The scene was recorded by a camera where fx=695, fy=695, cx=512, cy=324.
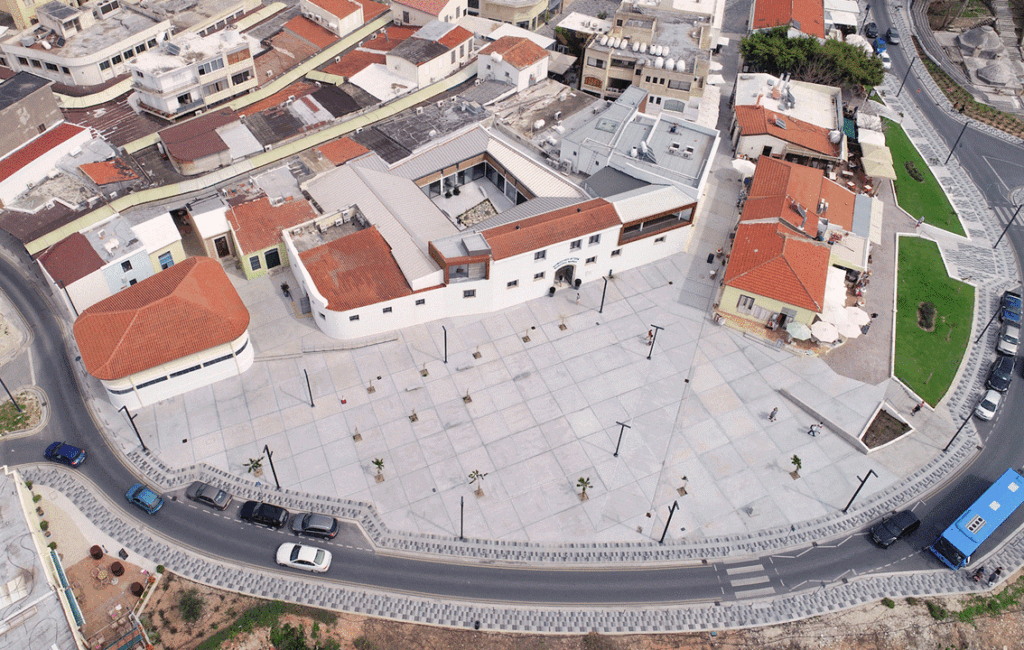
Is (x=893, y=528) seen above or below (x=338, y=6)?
below

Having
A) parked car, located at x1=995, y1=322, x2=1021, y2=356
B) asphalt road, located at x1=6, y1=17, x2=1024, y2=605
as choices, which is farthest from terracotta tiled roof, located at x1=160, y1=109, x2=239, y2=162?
parked car, located at x1=995, y1=322, x2=1021, y2=356

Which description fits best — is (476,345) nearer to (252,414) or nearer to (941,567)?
(252,414)

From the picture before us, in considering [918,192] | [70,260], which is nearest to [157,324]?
[70,260]

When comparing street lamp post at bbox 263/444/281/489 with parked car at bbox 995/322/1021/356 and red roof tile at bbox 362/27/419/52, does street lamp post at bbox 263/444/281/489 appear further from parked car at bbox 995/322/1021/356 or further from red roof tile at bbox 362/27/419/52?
parked car at bbox 995/322/1021/356

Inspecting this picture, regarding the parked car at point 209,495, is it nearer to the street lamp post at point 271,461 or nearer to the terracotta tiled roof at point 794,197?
the street lamp post at point 271,461

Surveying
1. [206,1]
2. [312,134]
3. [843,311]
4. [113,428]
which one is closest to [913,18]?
[843,311]

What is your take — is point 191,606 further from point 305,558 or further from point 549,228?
point 549,228

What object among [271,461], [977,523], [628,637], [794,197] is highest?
[794,197]
